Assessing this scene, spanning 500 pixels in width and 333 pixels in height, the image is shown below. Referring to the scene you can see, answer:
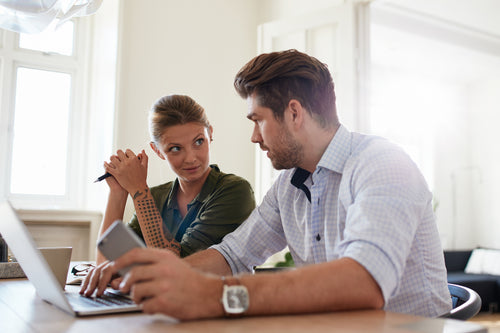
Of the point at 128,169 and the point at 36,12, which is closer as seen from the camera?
the point at 36,12

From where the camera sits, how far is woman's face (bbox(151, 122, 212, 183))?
1852 mm

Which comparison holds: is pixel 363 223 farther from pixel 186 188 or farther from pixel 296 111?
pixel 186 188

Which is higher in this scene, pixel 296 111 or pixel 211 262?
pixel 296 111

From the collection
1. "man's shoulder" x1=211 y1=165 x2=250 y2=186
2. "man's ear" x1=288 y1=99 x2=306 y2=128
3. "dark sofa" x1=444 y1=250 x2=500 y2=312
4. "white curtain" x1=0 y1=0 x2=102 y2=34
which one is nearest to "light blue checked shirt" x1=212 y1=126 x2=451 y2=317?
"man's ear" x1=288 y1=99 x2=306 y2=128

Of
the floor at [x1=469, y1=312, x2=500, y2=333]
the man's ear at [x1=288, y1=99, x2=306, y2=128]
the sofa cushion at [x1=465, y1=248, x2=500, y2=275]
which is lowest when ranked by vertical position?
the floor at [x1=469, y1=312, x2=500, y2=333]

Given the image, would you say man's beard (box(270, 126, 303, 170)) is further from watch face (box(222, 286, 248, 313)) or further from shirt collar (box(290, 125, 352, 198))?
watch face (box(222, 286, 248, 313))

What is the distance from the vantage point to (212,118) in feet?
13.9

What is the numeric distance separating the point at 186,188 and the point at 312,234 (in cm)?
80

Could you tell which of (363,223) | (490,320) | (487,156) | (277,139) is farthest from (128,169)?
(487,156)

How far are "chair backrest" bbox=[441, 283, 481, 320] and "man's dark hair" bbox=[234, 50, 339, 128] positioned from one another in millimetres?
545

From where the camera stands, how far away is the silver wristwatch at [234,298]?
0.82m

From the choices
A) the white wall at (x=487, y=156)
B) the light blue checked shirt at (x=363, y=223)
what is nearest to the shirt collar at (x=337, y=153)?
the light blue checked shirt at (x=363, y=223)

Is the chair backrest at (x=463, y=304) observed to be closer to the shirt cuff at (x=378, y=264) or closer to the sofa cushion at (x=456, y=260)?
the shirt cuff at (x=378, y=264)

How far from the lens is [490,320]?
17.2 feet
